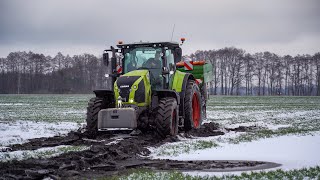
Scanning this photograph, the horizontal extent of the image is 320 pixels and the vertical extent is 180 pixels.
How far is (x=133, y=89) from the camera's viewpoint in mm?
12758

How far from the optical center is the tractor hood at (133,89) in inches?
503

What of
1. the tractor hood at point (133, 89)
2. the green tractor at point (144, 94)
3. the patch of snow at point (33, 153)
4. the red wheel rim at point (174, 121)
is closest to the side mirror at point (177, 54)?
the green tractor at point (144, 94)

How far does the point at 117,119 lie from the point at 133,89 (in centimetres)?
123

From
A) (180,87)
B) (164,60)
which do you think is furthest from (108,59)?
(180,87)

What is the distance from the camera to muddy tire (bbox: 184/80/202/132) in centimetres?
1478

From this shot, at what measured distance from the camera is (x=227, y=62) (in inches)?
4616

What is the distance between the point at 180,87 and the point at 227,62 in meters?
104

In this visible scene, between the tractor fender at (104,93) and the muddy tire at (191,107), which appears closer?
the tractor fender at (104,93)

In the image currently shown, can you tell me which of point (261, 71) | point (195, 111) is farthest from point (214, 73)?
point (195, 111)

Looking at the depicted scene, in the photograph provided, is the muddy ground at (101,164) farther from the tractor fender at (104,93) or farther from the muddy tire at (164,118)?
the tractor fender at (104,93)

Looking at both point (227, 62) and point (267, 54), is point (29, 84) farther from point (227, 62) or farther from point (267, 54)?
point (267, 54)

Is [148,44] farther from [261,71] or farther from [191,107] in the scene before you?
[261,71]

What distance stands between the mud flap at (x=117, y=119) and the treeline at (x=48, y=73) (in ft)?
346

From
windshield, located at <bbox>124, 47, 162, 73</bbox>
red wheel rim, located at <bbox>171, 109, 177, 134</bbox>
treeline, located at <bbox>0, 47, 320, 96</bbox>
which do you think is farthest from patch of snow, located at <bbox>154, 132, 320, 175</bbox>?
treeline, located at <bbox>0, 47, 320, 96</bbox>
